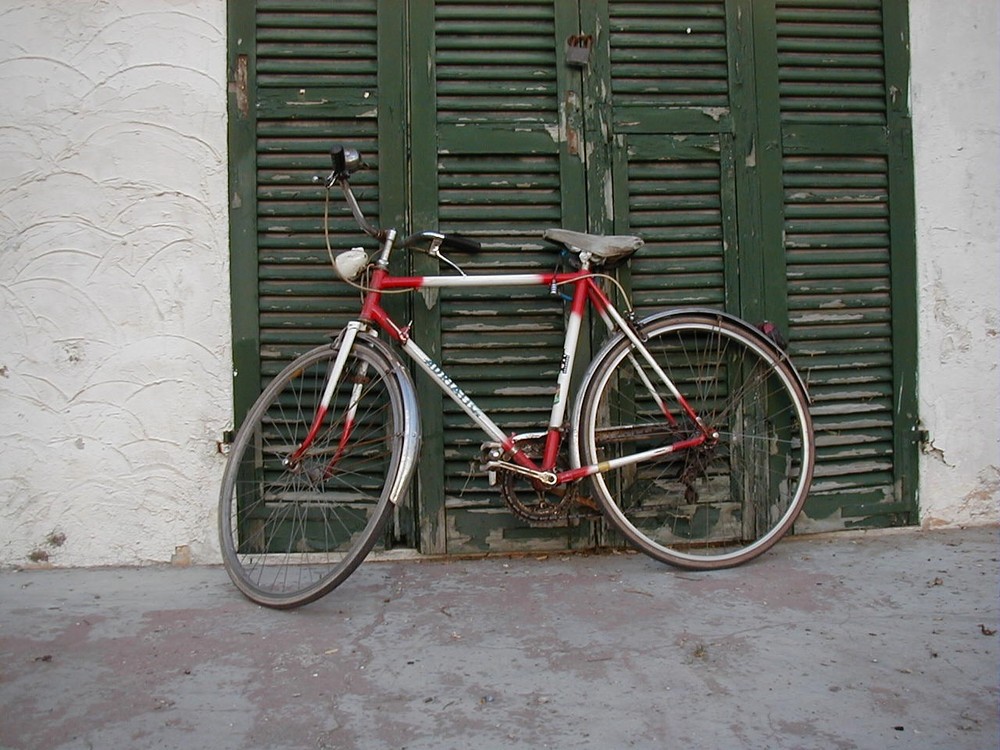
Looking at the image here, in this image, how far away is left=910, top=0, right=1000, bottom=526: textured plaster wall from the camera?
3.64 m

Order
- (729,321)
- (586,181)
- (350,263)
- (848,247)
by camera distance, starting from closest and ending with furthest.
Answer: (350,263), (729,321), (586,181), (848,247)

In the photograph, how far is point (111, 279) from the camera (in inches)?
132

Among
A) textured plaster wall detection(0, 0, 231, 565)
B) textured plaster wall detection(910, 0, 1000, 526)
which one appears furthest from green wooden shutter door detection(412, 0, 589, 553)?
textured plaster wall detection(910, 0, 1000, 526)

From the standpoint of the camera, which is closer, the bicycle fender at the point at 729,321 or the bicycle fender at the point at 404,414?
the bicycle fender at the point at 404,414

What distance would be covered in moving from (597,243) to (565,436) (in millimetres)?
728

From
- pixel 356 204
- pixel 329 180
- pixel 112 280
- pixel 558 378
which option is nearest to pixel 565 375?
pixel 558 378

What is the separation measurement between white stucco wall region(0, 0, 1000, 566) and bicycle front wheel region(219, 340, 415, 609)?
18 cm

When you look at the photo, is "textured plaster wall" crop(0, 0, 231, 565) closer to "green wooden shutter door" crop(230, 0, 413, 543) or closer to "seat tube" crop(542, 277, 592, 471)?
"green wooden shutter door" crop(230, 0, 413, 543)

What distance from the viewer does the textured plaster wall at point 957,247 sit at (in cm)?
364

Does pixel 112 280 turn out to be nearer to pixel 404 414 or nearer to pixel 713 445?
pixel 404 414

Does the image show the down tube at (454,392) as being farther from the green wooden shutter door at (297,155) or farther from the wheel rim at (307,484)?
the green wooden shutter door at (297,155)

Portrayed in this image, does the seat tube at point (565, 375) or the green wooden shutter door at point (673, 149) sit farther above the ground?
the green wooden shutter door at point (673, 149)

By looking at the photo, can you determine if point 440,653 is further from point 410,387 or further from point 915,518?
point 915,518

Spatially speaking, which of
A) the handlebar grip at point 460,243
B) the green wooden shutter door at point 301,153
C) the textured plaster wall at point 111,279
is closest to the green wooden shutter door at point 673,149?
the handlebar grip at point 460,243
